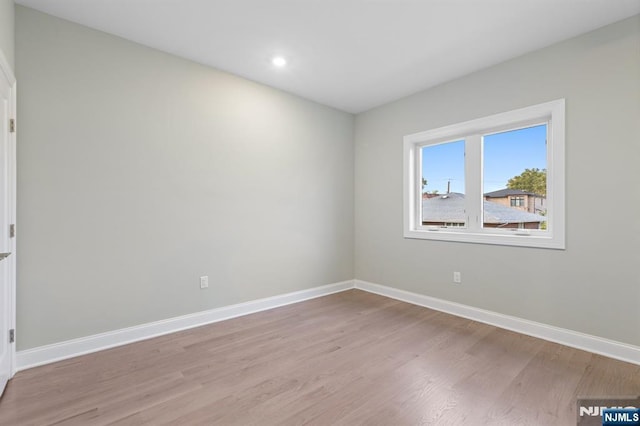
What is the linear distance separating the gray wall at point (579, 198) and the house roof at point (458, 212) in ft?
1.10

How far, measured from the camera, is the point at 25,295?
2.18 m

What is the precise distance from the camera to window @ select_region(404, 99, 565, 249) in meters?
2.75

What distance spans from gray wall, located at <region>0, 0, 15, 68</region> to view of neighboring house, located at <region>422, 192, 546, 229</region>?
161 inches

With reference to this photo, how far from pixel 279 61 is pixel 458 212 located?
2.63 m

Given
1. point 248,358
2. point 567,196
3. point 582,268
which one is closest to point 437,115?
point 567,196

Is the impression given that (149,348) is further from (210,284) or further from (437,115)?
(437,115)

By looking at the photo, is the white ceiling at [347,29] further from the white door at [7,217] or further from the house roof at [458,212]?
the house roof at [458,212]

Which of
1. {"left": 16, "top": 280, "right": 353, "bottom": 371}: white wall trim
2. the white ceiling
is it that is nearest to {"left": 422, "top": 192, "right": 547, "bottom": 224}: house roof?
the white ceiling

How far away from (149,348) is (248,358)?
2.91ft

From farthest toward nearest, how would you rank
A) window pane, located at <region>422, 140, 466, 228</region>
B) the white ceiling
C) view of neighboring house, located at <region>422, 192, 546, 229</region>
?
window pane, located at <region>422, 140, 466, 228</region>, view of neighboring house, located at <region>422, 192, 546, 229</region>, the white ceiling

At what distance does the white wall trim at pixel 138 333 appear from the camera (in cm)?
221

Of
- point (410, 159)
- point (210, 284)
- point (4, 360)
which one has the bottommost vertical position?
point (4, 360)

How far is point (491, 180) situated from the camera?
10.6 ft

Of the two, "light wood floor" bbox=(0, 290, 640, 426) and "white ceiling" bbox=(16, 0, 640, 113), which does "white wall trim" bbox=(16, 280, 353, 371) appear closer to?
"light wood floor" bbox=(0, 290, 640, 426)
